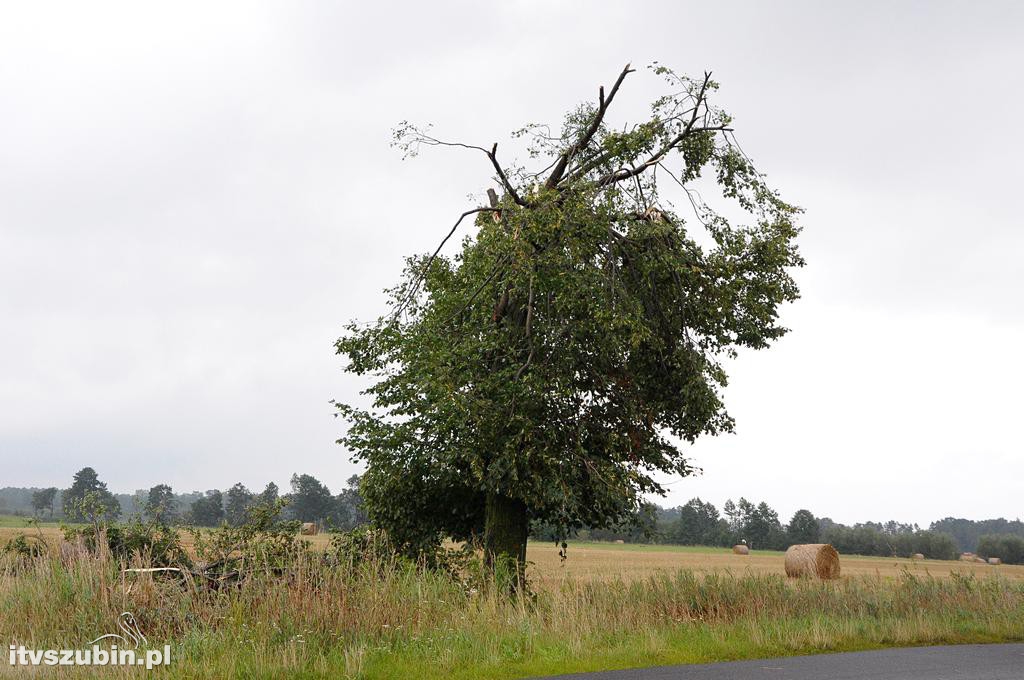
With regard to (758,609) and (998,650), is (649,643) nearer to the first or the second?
(758,609)

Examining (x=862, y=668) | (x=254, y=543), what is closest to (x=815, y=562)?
(x=862, y=668)

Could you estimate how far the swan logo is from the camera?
8.92 metres

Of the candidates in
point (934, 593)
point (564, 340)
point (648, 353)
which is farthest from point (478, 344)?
point (934, 593)

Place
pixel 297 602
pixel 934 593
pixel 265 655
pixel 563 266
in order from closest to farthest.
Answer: pixel 265 655
pixel 297 602
pixel 934 593
pixel 563 266

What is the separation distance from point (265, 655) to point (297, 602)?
3.89 ft

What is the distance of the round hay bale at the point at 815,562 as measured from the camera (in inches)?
1559

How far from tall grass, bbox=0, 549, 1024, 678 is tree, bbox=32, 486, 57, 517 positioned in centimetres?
19834

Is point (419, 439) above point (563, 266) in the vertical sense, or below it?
below

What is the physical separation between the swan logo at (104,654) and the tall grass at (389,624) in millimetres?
201

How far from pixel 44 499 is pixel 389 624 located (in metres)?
205

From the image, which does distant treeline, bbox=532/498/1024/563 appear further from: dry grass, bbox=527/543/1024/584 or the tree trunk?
the tree trunk

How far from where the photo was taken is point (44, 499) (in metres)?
183

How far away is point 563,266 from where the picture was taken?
57.2ft

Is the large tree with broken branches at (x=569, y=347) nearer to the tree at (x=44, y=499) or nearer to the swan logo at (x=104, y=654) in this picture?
the swan logo at (x=104, y=654)
